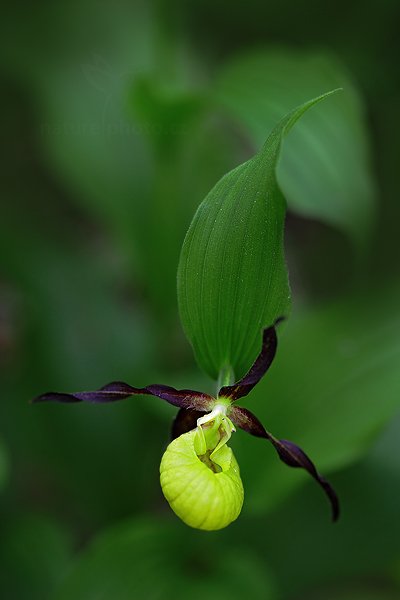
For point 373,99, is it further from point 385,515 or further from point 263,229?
point 263,229

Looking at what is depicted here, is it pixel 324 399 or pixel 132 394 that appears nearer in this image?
pixel 132 394

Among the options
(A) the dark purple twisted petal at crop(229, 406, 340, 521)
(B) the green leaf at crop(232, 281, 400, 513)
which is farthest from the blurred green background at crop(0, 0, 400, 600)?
(A) the dark purple twisted petal at crop(229, 406, 340, 521)

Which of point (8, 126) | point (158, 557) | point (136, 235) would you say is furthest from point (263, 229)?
point (8, 126)

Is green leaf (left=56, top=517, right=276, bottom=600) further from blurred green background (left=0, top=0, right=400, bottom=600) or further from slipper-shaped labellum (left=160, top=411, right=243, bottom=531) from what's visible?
slipper-shaped labellum (left=160, top=411, right=243, bottom=531)

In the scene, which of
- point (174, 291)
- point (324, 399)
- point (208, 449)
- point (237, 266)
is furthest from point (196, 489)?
point (174, 291)

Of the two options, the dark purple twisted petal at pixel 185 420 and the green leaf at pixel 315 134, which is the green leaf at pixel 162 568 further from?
the green leaf at pixel 315 134

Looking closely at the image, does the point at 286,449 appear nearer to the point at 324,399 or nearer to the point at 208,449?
the point at 208,449

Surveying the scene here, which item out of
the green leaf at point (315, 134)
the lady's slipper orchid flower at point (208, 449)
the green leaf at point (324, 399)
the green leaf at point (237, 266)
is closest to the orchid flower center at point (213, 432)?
the lady's slipper orchid flower at point (208, 449)
